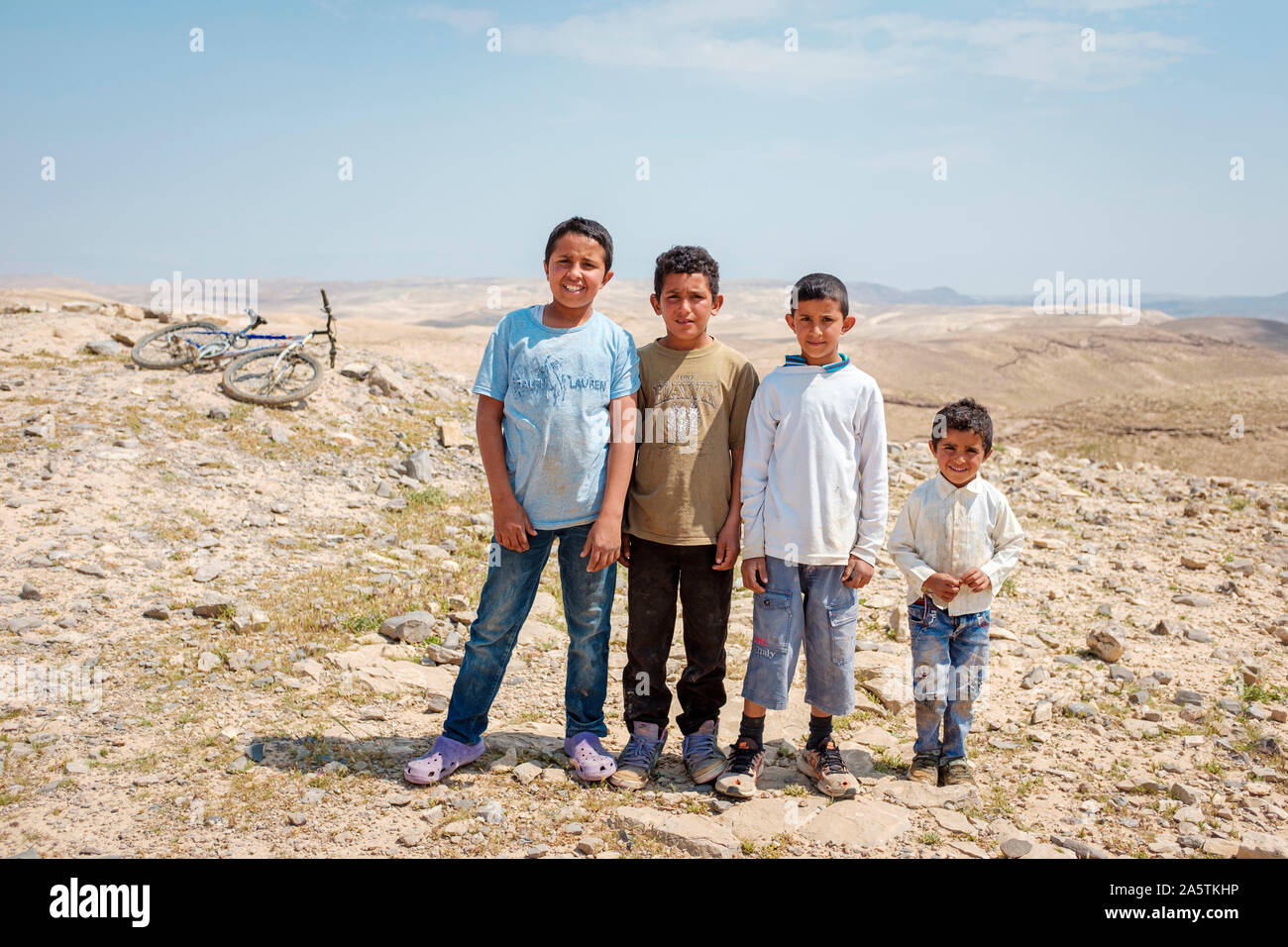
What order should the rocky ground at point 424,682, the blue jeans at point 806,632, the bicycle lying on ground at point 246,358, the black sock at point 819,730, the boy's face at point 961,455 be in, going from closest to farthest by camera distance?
the rocky ground at point 424,682
the blue jeans at point 806,632
the boy's face at point 961,455
the black sock at point 819,730
the bicycle lying on ground at point 246,358

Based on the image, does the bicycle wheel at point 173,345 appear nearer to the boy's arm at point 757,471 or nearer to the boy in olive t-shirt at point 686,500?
the boy in olive t-shirt at point 686,500

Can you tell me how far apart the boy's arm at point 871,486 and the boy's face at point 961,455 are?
0.97 ft

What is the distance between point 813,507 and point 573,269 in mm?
1341

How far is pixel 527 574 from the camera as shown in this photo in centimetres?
338

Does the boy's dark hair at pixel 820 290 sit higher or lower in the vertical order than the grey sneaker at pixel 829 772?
higher

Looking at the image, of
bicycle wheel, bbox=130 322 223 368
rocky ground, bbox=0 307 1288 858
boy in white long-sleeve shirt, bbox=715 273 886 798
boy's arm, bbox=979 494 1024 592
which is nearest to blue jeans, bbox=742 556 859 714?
boy in white long-sleeve shirt, bbox=715 273 886 798

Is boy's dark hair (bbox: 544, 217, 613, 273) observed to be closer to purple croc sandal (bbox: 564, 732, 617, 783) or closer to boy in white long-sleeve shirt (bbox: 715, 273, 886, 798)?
boy in white long-sleeve shirt (bbox: 715, 273, 886, 798)

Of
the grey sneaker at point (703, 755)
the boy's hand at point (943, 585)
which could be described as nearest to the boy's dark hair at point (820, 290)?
the boy's hand at point (943, 585)

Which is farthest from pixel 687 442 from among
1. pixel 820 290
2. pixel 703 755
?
pixel 703 755

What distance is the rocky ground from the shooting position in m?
3.18

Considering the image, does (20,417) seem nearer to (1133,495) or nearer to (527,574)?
(527,574)

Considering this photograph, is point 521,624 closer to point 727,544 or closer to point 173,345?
point 727,544

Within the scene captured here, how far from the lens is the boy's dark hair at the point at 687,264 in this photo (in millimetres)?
3303

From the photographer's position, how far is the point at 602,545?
10.6 feet
